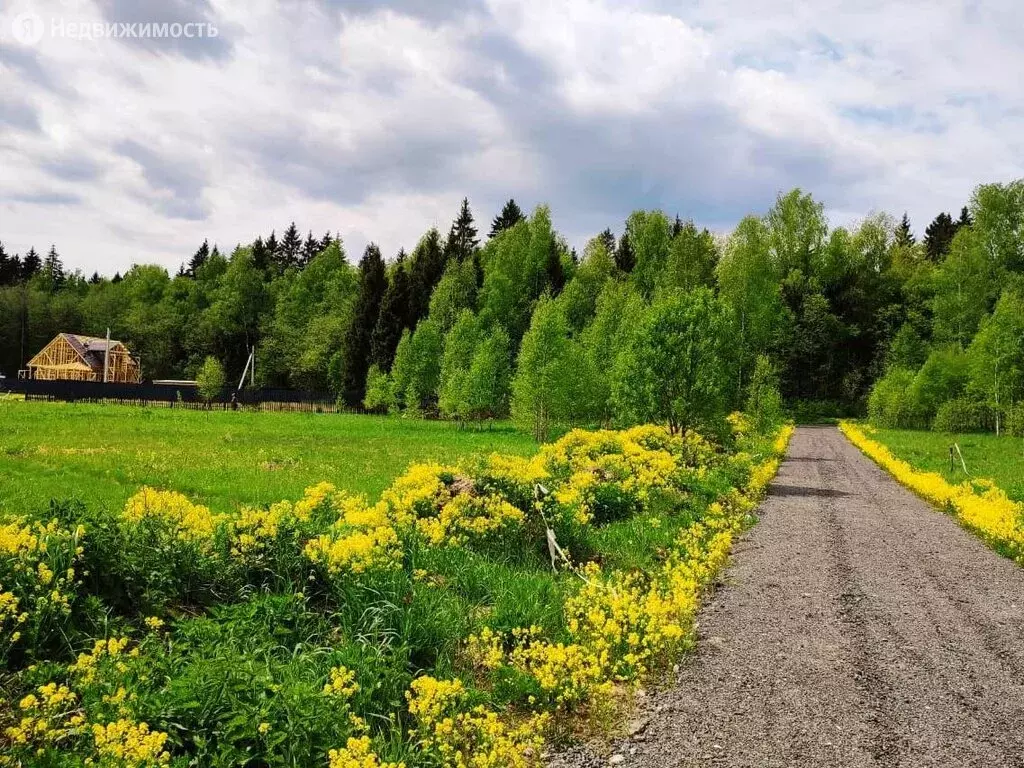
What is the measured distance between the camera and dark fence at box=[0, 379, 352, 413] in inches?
2298

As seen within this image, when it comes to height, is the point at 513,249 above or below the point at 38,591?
above

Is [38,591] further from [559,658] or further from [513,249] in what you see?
[513,249]

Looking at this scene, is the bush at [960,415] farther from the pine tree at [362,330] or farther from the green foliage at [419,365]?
the pine tree at [362,330]

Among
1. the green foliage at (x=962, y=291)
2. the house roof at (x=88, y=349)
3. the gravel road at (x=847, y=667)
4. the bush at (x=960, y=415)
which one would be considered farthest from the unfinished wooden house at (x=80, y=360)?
the gravel road at (x=847, y=667)

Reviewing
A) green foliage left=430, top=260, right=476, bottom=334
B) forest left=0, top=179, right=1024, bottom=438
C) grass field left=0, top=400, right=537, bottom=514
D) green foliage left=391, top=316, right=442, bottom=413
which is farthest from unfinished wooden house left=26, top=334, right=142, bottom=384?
grass field left=0, top=400, right=537, bottom=514

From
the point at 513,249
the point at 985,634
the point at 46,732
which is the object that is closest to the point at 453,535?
the point at 46,732

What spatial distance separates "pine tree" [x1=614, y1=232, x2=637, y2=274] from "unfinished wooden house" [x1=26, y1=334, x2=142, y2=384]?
63097 mm

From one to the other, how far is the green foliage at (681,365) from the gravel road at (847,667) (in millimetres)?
9642

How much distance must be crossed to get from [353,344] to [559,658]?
65670 millimetres

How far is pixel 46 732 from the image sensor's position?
3.97m

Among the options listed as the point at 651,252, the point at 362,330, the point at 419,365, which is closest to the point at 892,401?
the point at 651,252

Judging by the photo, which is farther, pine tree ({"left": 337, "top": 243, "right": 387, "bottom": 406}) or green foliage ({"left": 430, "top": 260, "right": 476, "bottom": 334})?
pine tree ({"left": 337, "top": 243, "right": 387, "bottom": 406})

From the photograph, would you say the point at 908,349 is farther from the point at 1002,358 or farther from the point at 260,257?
the point at 260,257

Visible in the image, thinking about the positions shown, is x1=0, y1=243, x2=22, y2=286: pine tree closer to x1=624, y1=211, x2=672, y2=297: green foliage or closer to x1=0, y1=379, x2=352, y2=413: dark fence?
x1=0, y1=379, x2=352, y2=413: dark fence
